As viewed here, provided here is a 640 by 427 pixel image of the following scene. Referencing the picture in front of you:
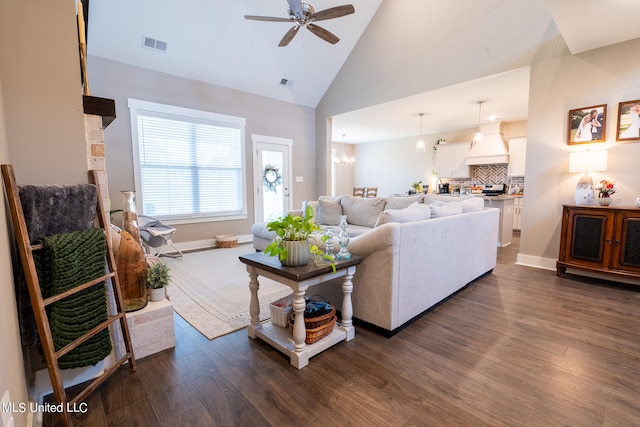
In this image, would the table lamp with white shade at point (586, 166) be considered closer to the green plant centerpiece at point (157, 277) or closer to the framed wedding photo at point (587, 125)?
the framed wedding photo at point (587, 125)

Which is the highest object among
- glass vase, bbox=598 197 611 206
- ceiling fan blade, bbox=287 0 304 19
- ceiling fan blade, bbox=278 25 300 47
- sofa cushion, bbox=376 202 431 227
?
ceiling fan blade, bbox=278 25 300 47

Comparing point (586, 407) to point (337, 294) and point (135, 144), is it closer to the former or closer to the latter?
point (337, 294)

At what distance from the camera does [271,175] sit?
Answer: 20.4ft

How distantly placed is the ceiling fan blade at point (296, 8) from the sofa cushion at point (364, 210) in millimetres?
2654

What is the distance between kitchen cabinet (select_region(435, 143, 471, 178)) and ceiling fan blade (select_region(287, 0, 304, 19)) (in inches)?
237

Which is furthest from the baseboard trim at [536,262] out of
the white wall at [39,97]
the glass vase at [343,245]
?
the white wall at [39,97]

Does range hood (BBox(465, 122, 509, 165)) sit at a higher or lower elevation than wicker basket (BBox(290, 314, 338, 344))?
higher

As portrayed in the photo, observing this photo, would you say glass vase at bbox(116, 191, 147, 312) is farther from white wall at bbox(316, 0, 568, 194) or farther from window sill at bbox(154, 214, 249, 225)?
white wall at bbox(316, 0, 568, 194)

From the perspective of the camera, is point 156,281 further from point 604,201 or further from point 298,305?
point 604,201

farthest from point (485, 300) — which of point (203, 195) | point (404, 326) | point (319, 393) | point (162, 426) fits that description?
point (203, 195)

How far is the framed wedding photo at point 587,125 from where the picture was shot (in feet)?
11.1

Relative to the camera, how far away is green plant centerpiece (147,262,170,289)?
204cm

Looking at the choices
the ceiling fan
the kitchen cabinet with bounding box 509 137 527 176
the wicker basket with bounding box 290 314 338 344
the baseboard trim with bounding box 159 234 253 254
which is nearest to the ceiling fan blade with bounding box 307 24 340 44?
the ceiling fan

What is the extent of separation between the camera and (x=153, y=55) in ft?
14.4
